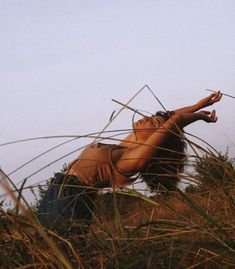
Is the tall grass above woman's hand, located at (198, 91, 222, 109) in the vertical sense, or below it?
below

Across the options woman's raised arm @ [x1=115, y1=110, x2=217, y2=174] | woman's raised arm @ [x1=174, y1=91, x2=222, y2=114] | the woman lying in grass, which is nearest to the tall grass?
the woman lying in grass

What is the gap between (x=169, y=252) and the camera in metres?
0.73

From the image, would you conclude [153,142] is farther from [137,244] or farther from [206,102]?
[137,244]

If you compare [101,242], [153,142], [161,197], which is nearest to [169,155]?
[153,142]

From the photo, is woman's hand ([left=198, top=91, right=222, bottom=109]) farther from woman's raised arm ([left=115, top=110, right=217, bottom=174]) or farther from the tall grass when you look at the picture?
the tall grass

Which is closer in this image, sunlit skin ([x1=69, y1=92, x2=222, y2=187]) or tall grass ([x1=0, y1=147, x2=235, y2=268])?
tall grass ([x1=0, y1=147, x2=235, y2=268])

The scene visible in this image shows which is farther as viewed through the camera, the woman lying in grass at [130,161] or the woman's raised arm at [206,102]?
the woman's raised arm at [206,102]

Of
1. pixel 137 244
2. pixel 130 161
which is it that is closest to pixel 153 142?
pixel 130 161

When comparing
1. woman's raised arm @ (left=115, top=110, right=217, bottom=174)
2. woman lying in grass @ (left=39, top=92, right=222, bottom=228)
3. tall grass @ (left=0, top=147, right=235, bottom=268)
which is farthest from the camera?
woman's raised arm @ (left=115, top=110, right=217, bottom=174)

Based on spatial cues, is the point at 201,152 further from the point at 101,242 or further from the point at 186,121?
the point at 186,121

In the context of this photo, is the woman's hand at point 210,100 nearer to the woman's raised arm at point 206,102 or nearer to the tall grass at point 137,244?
the woman's raised arm at point 206,102

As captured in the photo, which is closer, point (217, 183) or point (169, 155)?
point (217, 183)

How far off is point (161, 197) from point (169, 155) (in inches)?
60.4

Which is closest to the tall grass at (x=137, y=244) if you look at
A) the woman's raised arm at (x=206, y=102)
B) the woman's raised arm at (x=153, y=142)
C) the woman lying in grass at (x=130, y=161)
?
the woman lying in grass at (x=130, y=161)
